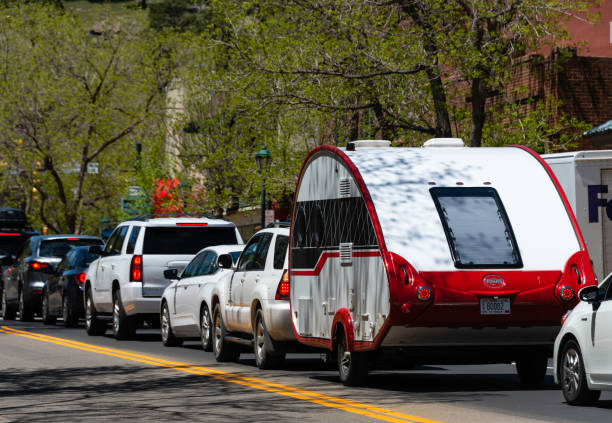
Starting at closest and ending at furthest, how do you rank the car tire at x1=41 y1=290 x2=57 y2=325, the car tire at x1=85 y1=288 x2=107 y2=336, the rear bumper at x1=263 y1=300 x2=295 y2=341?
1. the rear bumper at x1=263 y1=300 x2=295 y2=341
2. the car tire at x1=85 y1=288 x2=107 y2=336
3. the car tire at x1=41 y1=290 x2=57 y2=325

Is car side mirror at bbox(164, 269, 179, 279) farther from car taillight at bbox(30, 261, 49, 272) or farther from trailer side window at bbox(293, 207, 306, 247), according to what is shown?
car taillight at bbox(30, 261, 49, 272)

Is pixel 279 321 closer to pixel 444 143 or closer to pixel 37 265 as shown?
Result: pixel 444 143

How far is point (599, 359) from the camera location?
1109 centimetres

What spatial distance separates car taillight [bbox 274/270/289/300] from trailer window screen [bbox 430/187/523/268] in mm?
2784

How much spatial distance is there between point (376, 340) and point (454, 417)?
2.13 metres

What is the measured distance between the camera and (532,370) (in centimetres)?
Result: 1416

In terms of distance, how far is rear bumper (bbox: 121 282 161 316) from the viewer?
21406 millimetres

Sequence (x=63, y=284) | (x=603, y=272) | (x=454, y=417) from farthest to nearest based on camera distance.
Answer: (x=63, y=284), (x=603, y=272), (x=454, y=417)

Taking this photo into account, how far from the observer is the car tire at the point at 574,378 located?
37.8ft

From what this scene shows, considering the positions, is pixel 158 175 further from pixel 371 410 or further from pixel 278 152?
pixel 371 410

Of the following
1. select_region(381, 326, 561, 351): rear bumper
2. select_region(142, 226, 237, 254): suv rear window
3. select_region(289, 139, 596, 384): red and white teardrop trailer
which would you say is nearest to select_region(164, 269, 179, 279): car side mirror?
select_region(142, 226, 237, 254): suv rear window

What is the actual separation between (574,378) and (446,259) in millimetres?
1816

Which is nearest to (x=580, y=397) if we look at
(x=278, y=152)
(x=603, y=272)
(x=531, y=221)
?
(x=531, y=221)

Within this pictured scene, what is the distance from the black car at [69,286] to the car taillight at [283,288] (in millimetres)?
11150
